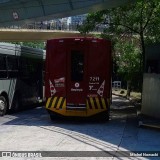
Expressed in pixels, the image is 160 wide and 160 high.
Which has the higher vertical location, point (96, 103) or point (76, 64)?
point (76, 64)

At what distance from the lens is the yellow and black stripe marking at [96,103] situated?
16.7m

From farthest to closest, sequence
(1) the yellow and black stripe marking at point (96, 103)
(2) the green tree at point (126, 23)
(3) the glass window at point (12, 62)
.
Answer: (2) the green tree at point (126, 23), (3) the glass window at point (12, 62), (1) the yellow and black stripe marking at point (96, 103)

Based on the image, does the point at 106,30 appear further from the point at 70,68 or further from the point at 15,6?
the point at 70,68

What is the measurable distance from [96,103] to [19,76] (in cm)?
603

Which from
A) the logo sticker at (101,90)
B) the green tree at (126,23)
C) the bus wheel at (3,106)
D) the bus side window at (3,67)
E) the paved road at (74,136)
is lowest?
the paved road at (74,136)

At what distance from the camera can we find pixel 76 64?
17.0 m

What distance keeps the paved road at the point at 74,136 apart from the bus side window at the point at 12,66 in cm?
346

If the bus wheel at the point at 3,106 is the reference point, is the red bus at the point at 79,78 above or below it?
above

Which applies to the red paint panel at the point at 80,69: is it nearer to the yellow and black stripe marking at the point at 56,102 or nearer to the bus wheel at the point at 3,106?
the yellow and black stripe marking at the point at 56,102

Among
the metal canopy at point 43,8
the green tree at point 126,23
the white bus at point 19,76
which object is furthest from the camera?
the green tree at point 126,23

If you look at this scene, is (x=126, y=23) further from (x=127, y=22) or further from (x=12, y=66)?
(x=12, y=66)

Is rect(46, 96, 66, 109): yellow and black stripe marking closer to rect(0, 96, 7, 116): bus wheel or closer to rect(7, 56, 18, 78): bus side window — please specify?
rect(0, 96, 7, 116): bus wheel

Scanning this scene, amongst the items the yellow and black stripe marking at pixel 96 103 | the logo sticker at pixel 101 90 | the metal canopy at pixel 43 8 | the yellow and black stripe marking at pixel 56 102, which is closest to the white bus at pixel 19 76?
the metal canopy at pixel 43 8

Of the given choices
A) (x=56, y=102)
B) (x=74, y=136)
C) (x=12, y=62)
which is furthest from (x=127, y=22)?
(x=74, y=136)
